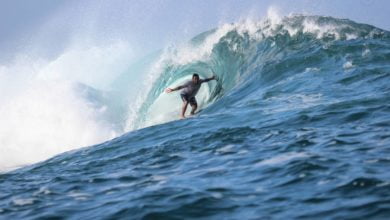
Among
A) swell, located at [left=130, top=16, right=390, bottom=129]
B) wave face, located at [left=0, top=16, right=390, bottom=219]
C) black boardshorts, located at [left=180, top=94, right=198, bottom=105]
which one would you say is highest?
swell, located at [left=130, top=16, right=390, bottom=129]

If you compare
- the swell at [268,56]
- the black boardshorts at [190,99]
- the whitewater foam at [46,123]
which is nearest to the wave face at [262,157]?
the swell at [268,56]

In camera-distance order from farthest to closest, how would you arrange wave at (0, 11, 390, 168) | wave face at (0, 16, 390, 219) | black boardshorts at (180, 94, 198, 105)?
black boardshorts at (180, 94, 198, 105)
wave at (0, 11, 390, 168)
wave face at (0, 16, 390, 219)

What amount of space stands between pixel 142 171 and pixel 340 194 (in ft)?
11.7

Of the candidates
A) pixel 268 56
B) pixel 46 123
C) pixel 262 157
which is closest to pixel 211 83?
pixel 268 56

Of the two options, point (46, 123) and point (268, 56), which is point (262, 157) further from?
point (46, 123)

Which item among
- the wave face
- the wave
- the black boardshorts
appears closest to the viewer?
the wave face

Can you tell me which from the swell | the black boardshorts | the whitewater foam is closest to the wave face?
the swell

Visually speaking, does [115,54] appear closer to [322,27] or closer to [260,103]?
[322,27]

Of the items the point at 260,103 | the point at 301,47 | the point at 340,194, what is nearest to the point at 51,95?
the point at 301,47

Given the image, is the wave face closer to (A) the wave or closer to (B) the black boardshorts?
(A) the wave

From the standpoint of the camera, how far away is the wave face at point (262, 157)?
665 centimetres

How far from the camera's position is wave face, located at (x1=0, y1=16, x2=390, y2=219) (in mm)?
6648

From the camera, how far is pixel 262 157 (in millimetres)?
8633

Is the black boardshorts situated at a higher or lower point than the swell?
lower
